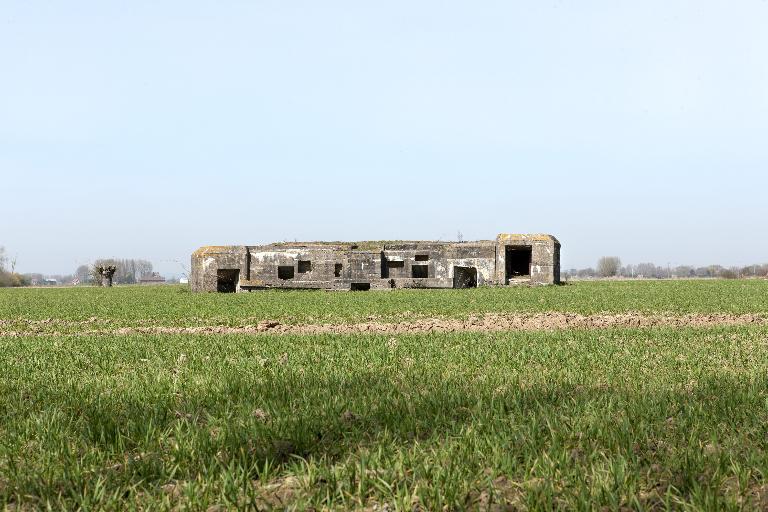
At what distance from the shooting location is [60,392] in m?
4.82

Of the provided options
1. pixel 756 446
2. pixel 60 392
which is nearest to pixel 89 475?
pixel 60 392

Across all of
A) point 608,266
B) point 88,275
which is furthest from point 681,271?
point 88,275

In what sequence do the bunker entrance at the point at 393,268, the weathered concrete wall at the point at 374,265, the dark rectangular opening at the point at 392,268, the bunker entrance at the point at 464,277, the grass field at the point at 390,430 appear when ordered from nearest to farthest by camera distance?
the grass field at the point at 390,430 < the weathered concrete wall at the point at 374,265 < the bunker entrance at the point at 464,277 < the dark rectangular opening at the point at 392,268 < the bunker entrance at the point at 393,268

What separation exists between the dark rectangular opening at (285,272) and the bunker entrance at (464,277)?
22.8 ft

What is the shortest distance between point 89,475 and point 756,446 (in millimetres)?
3101

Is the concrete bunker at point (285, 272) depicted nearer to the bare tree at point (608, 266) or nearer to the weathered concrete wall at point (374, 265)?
the weathered concrete wall at point (374, 265)

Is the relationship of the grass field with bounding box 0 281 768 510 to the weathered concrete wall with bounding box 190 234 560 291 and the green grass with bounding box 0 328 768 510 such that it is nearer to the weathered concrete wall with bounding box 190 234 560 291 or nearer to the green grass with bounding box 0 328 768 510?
the green grass with bounding box 0 328 768 510

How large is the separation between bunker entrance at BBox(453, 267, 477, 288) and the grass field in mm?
20602

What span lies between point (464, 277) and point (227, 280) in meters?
9.97

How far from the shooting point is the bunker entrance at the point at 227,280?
90.8 ft

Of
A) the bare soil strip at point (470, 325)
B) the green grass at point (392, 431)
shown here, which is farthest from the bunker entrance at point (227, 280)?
the green grass at point (392, 431)

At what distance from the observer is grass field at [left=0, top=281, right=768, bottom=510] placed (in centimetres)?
269

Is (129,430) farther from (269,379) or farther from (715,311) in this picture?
(715,311)

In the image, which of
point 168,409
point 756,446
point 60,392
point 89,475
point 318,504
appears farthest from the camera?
point 60,392
